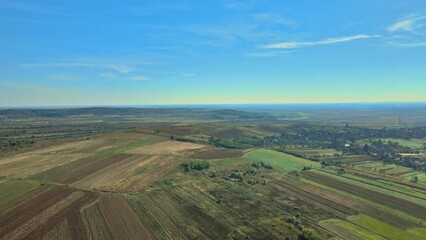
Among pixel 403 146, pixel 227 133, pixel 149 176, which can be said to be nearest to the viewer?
pixel 149 176

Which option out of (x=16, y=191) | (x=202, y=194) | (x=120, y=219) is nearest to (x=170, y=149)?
(x=202, y=194)

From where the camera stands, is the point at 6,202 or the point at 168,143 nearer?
the point at 6,202

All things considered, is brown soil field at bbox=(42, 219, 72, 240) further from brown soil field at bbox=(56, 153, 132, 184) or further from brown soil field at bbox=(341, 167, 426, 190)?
brown soil field at bbox=(341, 167, 426, 190)

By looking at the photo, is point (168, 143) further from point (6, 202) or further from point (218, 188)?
point (6, 202)

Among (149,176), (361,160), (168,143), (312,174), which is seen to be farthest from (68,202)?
(361,160)

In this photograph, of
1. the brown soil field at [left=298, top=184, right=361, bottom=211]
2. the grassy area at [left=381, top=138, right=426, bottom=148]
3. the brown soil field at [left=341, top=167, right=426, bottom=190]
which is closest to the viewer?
the brown soil field at [left=298, top=184, right=361, bottom=211]

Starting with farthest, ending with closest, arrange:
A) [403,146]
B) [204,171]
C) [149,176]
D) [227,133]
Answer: [227,133] < [403,146] < [204,171] < [149,176]

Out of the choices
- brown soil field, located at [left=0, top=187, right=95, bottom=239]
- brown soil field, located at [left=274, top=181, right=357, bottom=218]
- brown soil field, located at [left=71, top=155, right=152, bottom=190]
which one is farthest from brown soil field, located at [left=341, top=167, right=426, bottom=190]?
brown soil field, located at [left=0, top=187, right=95, bottom=239]
